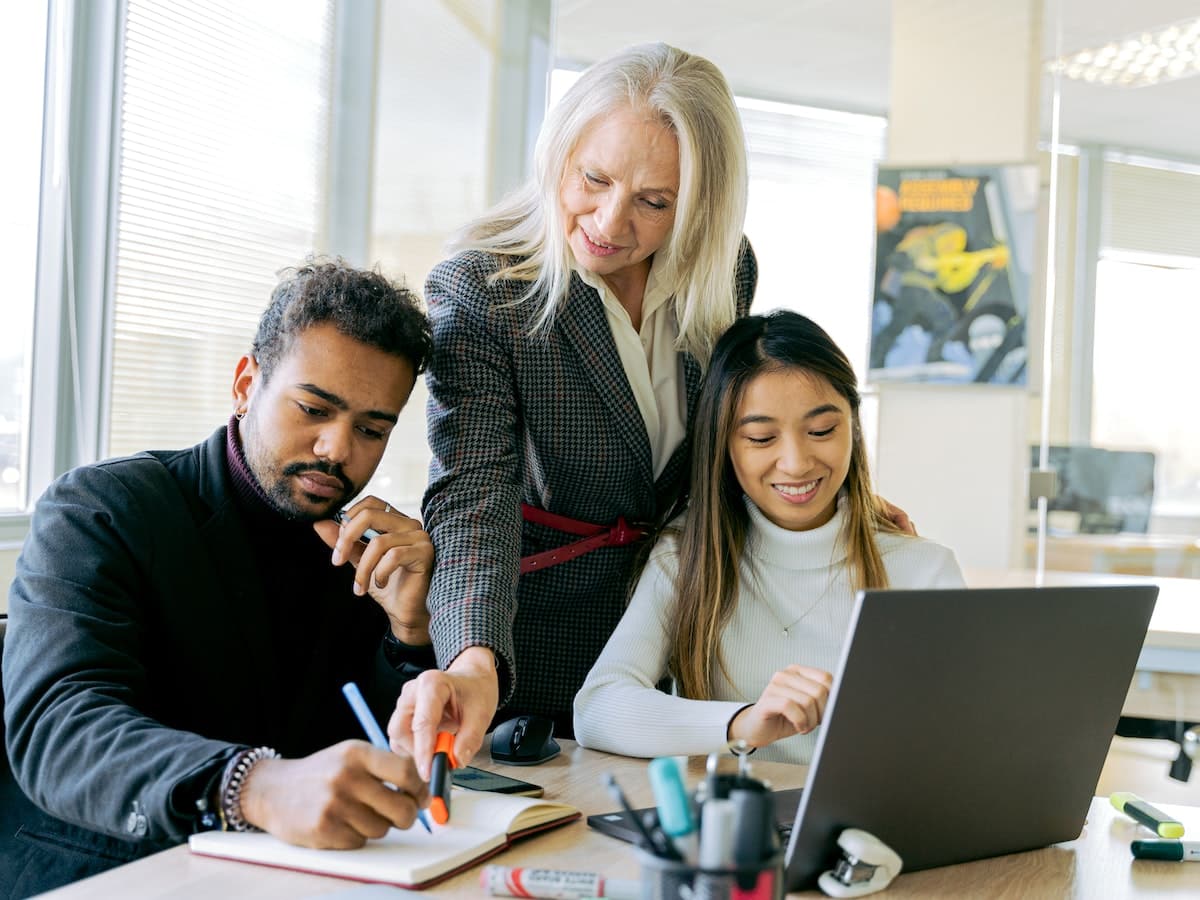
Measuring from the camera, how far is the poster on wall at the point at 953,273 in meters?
3.68

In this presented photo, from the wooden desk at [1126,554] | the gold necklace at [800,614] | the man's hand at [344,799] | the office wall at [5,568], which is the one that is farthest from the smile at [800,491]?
the wooden desk at [1126,554]

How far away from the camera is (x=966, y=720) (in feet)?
3.17

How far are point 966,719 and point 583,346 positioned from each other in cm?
81

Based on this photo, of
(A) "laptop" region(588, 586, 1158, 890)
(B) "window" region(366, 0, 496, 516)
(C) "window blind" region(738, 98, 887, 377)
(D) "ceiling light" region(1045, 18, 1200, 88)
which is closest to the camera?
(A) "laptop" region(588, 586, 1158, 890)

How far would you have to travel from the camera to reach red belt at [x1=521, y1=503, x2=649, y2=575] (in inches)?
65.5

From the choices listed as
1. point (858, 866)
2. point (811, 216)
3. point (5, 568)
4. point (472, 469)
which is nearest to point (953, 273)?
point (811, 216)

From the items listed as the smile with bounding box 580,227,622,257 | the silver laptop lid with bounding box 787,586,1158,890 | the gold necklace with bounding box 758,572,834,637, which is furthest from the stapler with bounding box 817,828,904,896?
the smile with bounding box 580,227,622,257

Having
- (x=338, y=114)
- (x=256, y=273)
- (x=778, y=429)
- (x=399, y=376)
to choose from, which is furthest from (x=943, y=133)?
(x=399, y=376)

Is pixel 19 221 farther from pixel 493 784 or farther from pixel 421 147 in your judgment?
pixel 421 147

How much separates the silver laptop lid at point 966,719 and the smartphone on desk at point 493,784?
328 millimetres

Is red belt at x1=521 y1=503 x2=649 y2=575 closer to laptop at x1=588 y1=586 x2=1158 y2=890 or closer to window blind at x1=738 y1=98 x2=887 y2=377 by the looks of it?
laptop at x1=588 y1=586 x2=1158 y2=890

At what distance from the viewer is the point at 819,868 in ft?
3.11

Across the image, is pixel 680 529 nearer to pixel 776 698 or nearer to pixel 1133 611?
pixel 776 698

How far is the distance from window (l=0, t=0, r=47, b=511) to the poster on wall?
2.46 m
